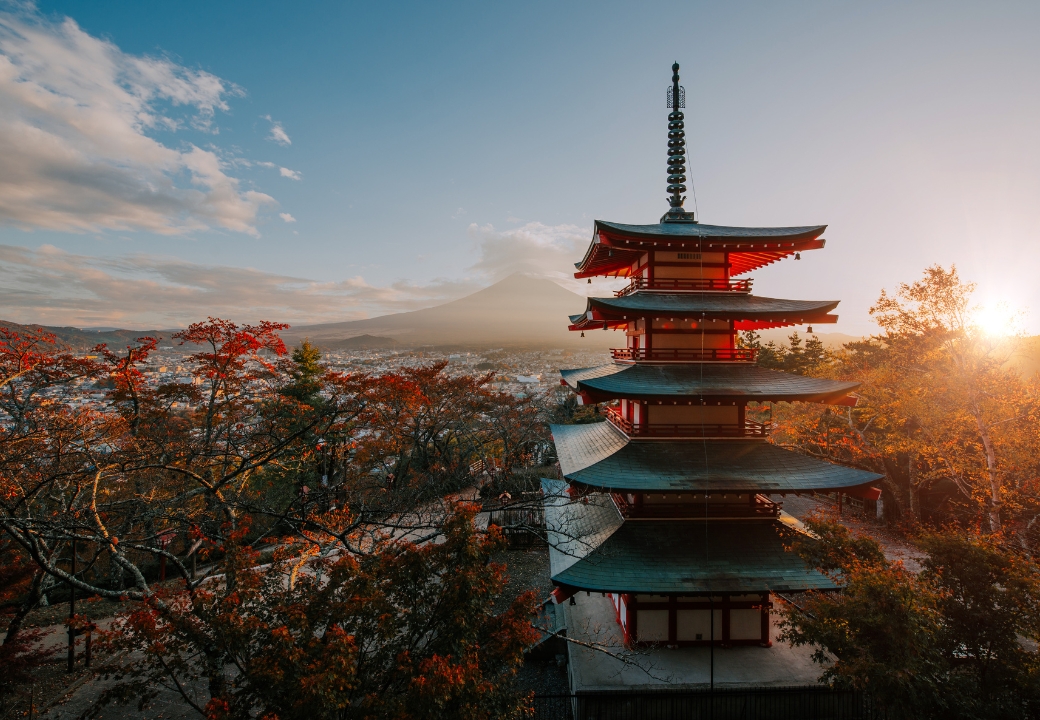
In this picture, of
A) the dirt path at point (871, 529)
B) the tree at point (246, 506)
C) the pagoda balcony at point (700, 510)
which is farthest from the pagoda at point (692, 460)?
the dirt path at point (871, 529)

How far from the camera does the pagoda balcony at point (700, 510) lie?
1004 centimetres

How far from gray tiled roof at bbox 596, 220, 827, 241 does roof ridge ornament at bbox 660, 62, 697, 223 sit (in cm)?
98

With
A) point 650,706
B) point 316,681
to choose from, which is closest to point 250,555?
point 316,681

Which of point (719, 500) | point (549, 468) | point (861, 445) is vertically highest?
point (719, 500)

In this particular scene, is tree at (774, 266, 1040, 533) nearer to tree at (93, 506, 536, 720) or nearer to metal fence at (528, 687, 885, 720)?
metal fence at (528, 687, 885, 720)

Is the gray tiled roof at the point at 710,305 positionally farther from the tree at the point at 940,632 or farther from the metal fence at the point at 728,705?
the metal fence at the point at 728,705

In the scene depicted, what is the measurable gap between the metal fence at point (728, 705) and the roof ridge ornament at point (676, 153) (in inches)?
434

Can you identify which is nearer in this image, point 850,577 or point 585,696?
point 850,577

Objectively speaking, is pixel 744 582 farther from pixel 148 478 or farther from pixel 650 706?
pixel 148 478

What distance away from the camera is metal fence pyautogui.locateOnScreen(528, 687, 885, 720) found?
345 inches

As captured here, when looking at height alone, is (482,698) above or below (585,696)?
above

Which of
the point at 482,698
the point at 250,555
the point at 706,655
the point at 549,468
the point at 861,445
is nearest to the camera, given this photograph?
the point at 482,698

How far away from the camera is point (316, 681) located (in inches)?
205

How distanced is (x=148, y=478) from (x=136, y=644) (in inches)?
535
